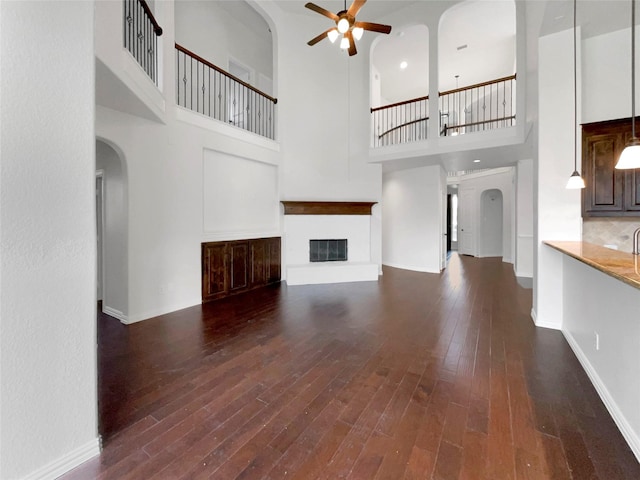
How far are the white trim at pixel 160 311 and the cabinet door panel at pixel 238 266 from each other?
72cm

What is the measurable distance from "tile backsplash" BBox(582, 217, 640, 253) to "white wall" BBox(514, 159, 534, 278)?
348cm

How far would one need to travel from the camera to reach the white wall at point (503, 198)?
9141 mm

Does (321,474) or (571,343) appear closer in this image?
(321,474)

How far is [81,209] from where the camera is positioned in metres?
1.51

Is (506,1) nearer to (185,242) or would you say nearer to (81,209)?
(185,242)

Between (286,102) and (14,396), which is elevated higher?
(286,102)

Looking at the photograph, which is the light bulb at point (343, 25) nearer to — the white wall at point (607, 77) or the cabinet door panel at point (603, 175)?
the white wall at point (607, 77)

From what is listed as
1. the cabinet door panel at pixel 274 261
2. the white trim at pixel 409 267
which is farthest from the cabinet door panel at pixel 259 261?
the white trim at pixel 409 267

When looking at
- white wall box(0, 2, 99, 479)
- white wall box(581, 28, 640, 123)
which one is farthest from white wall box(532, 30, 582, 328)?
white wall box(0, 2, 99, 479)

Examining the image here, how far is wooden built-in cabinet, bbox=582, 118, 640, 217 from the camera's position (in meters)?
3.24

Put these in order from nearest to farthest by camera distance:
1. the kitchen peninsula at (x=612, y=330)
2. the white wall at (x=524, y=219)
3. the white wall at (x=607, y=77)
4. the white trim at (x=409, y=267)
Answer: the kitchen peninsula at (x=612, y=330), the white wall at (x=607, y=77), the white wall at (x=524, y=219), the white trim at (x=409, y=267)

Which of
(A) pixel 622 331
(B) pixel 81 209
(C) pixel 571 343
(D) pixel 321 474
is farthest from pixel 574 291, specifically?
(B) pixel 81 209

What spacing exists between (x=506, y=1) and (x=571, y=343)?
6.84m

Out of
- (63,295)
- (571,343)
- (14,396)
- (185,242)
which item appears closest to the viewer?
(14,396)
